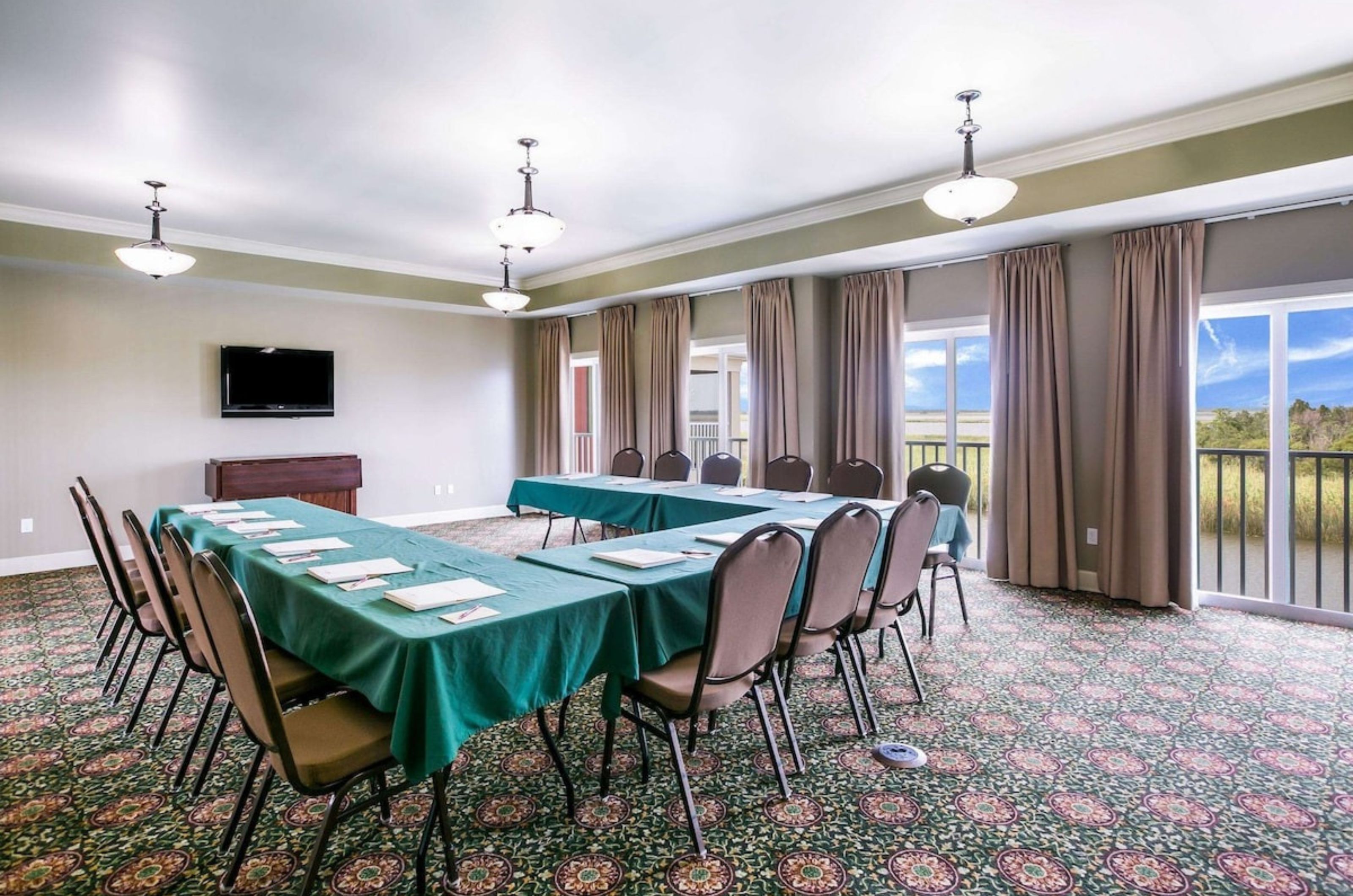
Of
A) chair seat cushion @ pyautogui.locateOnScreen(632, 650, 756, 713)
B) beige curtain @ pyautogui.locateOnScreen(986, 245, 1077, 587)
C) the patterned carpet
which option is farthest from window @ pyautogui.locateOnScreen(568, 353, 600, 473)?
chair seat cushion @ pyautogui.locateOnScreen(632, 650, 756, 713)

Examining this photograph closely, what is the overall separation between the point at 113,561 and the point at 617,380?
17.4 ft

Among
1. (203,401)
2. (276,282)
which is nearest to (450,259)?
(276,282)

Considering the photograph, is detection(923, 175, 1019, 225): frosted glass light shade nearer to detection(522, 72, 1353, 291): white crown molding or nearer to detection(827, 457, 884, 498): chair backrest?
detection(522, 72, 1353, 291): white crown molding

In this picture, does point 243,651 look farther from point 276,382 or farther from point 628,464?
point 276,382

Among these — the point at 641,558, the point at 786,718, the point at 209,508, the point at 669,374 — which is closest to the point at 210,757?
the point at 641,558

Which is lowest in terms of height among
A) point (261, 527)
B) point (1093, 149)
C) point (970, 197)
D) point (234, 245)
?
point (261, 527)

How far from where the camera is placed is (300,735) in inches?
70.6

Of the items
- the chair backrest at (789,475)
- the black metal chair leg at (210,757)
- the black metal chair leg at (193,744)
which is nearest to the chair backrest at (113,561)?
the black metal chair leg at (193,744)

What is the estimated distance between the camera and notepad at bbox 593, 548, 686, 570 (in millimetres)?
2461

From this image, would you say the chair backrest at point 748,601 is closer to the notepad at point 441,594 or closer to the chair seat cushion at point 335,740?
the notepad at point 441,594

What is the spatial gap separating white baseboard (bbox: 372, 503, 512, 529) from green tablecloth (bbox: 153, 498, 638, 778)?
540cm

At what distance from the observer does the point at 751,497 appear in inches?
173

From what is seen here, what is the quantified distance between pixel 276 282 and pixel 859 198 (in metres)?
5.21

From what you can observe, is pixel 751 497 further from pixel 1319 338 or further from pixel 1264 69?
pixel 1319 338
